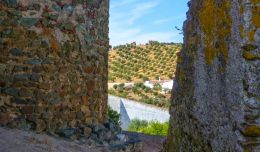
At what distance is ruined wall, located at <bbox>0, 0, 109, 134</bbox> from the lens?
24.3 ft

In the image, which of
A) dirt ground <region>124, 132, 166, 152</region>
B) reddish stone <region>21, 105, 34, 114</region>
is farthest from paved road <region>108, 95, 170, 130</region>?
reddish stone <region>21, 105, 34, 114</region>

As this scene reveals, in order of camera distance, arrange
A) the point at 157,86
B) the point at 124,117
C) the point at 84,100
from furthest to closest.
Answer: the point at 157,86
the point at 124,117
the point at 84,100

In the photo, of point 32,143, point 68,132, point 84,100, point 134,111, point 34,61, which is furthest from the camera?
point 134,111

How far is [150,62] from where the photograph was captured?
60.8 metres

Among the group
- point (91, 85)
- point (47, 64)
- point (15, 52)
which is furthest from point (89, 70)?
point (15, 52)

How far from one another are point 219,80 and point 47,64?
547 cm

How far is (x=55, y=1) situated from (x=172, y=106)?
5183 mm

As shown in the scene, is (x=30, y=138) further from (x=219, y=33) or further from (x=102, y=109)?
(x=219, y=33)

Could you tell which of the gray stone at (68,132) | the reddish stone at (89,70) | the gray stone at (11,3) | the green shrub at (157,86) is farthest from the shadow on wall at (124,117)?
the gray stone at (11,3)

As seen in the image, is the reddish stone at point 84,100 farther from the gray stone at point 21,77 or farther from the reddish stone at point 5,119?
the reddish stone at point 5,119

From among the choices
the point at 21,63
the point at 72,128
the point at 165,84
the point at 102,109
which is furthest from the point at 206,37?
the point at 165,84

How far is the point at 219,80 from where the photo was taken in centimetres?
242

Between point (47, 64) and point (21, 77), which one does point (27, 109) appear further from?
point (47, 64)

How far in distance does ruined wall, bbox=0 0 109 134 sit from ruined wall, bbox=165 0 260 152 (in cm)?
485
